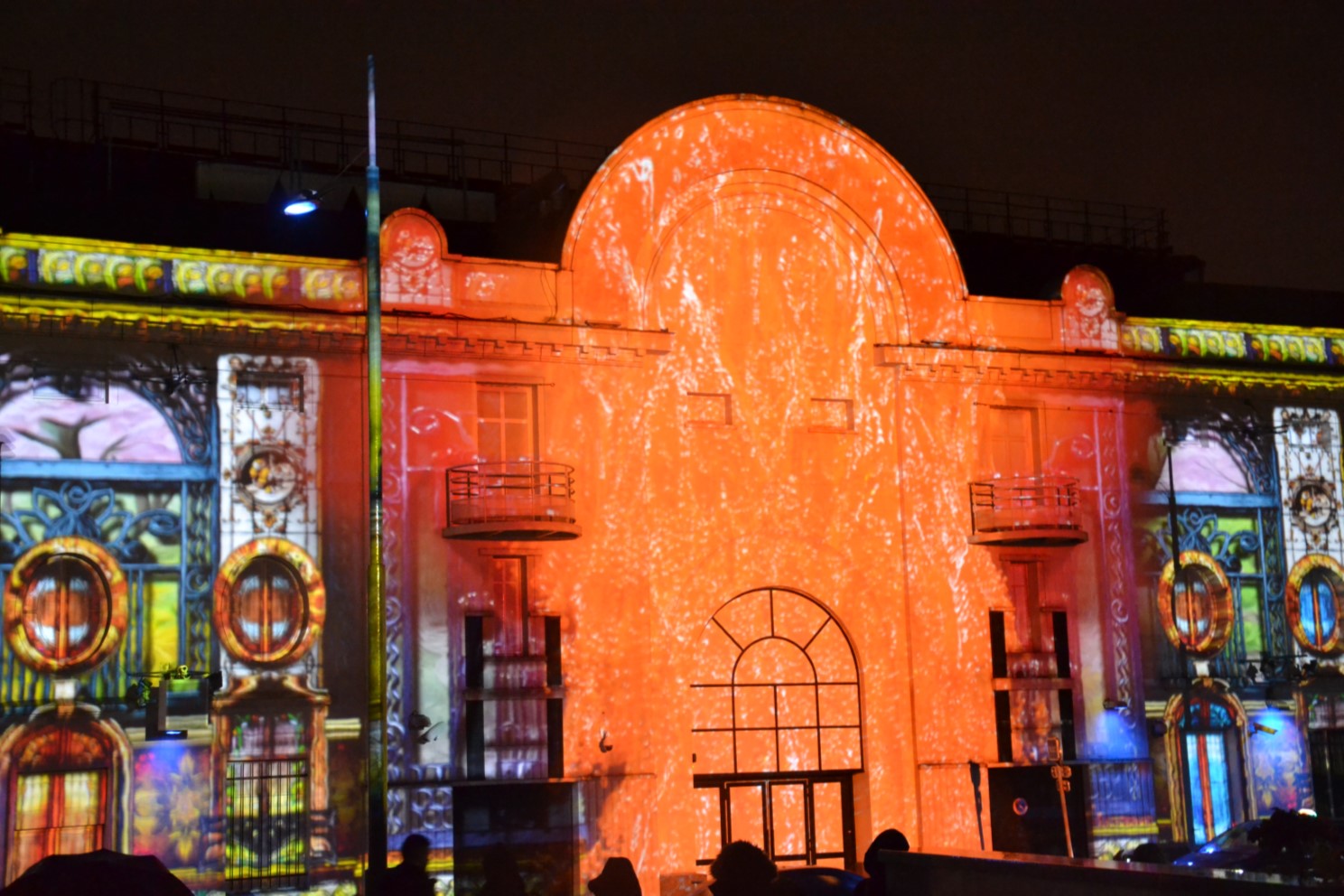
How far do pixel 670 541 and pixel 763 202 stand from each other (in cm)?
661

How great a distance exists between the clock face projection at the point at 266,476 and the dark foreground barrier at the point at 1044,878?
15.0 m

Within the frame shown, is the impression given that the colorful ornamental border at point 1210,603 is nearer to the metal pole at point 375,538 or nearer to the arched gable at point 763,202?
the arched gable at point 763,202

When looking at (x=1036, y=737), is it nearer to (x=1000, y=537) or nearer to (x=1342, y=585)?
(x=1000, y=537)

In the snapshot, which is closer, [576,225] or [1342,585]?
[576,225]

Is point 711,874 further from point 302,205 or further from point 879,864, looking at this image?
point 302,205

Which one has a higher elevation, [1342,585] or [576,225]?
[576,225]

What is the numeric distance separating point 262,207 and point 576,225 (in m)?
7.13

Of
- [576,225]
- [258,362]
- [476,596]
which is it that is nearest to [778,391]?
[576,225]

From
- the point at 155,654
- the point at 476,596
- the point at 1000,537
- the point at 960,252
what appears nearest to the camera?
the point at 155,654

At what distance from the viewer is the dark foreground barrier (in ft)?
36.6

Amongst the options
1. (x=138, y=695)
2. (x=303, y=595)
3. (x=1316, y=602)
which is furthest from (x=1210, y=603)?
(x=138, y=695)

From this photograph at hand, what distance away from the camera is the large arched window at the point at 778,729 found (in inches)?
1190

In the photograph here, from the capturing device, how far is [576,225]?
3002 centimetres

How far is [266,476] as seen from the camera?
90.1 feet
